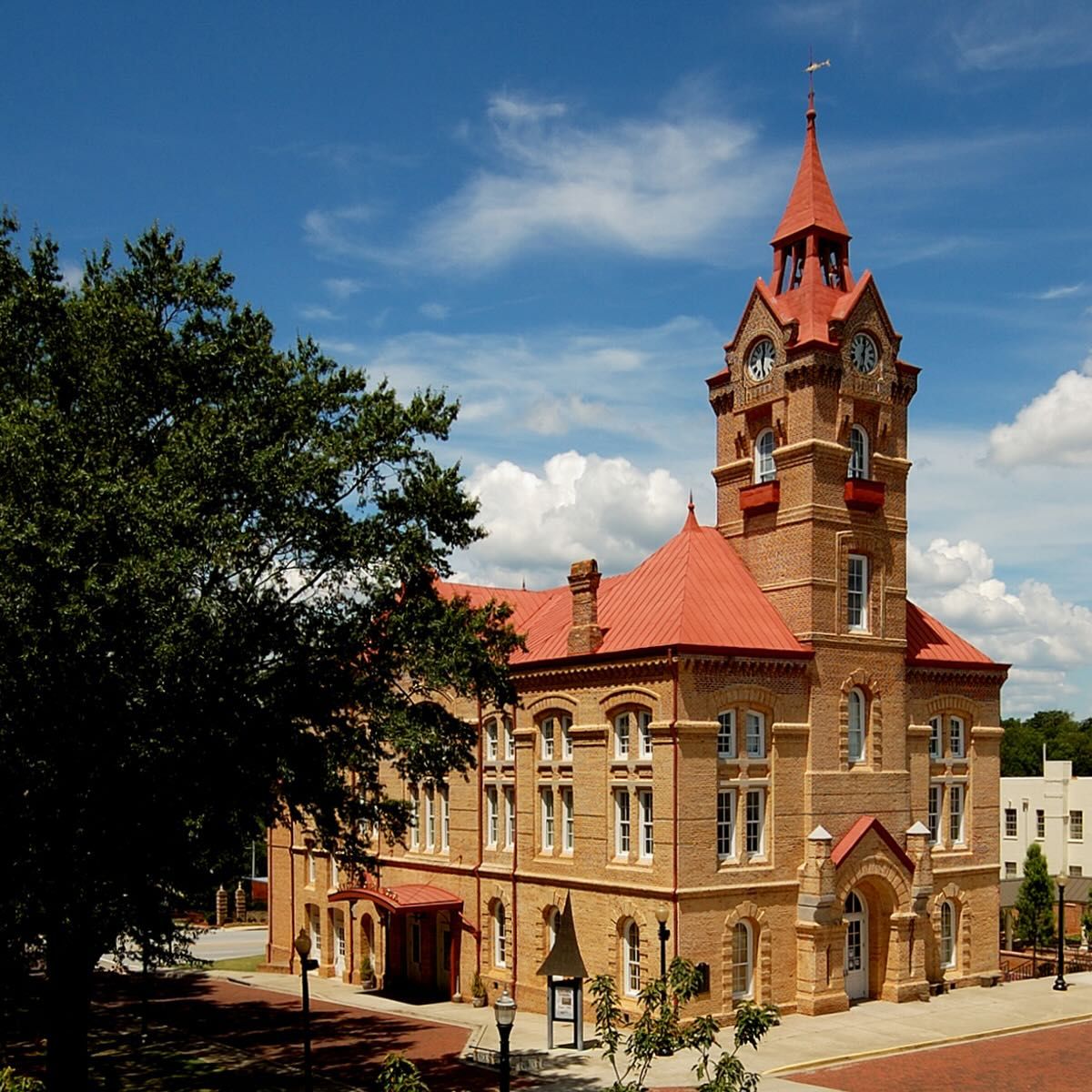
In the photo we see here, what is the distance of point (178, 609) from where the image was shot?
2353cm

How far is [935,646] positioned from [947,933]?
890 centimetres

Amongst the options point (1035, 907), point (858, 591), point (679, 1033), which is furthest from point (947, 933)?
point (679, 1033)

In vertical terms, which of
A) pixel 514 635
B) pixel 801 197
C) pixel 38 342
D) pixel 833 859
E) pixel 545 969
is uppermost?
pixel 801 197

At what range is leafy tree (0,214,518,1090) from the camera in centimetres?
2300

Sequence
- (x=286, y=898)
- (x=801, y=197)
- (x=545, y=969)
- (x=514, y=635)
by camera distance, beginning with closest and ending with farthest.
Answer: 1. (x=514, y=635)
2. (x=545, y=969)
3. (x=801, y=197)
4. (x=286, y=898)

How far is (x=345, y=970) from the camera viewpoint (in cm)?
A: 4578

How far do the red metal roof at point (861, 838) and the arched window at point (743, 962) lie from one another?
328 cm

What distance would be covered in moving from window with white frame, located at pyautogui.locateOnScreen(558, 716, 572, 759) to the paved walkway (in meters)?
7.38

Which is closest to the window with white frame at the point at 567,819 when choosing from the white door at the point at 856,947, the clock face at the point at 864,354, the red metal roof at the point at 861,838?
the red metal roof at the point at 861,838

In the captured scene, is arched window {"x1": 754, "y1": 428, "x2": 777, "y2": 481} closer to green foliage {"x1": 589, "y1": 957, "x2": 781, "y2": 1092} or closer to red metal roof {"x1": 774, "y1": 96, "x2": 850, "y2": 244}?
red metal roof {"x1": 774, "y1": 96, "x2": 850, "y2": 244}

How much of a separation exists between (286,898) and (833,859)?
2259cm

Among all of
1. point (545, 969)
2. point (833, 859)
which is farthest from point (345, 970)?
point (833, 859)

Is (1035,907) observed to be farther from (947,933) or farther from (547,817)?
(547,817)

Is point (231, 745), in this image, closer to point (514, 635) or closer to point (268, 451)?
point (268, 451)
